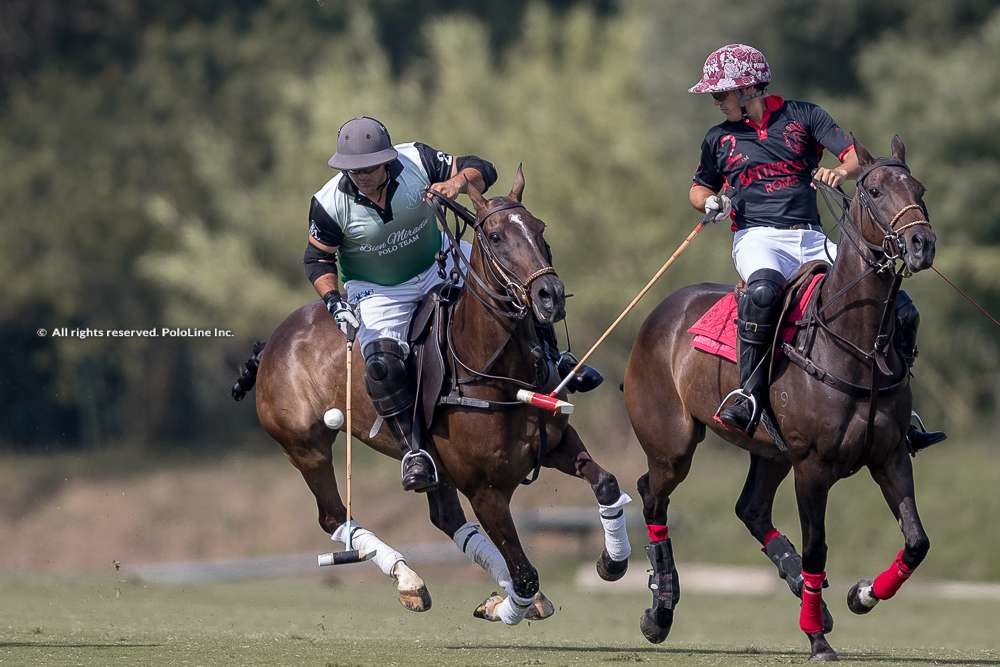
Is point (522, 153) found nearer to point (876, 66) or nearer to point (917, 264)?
point (876, 66)

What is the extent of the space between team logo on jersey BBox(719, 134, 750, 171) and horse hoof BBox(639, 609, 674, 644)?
2.76 m

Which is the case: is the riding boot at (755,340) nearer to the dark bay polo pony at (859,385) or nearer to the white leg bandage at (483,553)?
the dark bay polo pony at (859,385)

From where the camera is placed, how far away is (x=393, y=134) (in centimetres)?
3188

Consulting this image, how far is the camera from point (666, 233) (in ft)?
100

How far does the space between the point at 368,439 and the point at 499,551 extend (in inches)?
47.0

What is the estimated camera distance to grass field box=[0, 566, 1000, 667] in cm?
956

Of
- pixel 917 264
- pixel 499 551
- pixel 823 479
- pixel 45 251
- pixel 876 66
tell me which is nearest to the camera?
pixel 917 264

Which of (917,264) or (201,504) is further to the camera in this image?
(201,504)

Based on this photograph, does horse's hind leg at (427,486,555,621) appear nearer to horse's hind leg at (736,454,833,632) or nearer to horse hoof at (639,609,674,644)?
horse hoof at (639,609,674,644)

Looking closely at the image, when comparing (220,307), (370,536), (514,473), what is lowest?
(220,307)

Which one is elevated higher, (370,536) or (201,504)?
(370,536)

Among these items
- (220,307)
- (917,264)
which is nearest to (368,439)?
(917,264)

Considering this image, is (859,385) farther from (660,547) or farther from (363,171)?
(363,171)

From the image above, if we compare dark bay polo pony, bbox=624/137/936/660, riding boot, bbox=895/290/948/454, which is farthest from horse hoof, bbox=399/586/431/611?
riding boot, bbox=895/290/948/454
